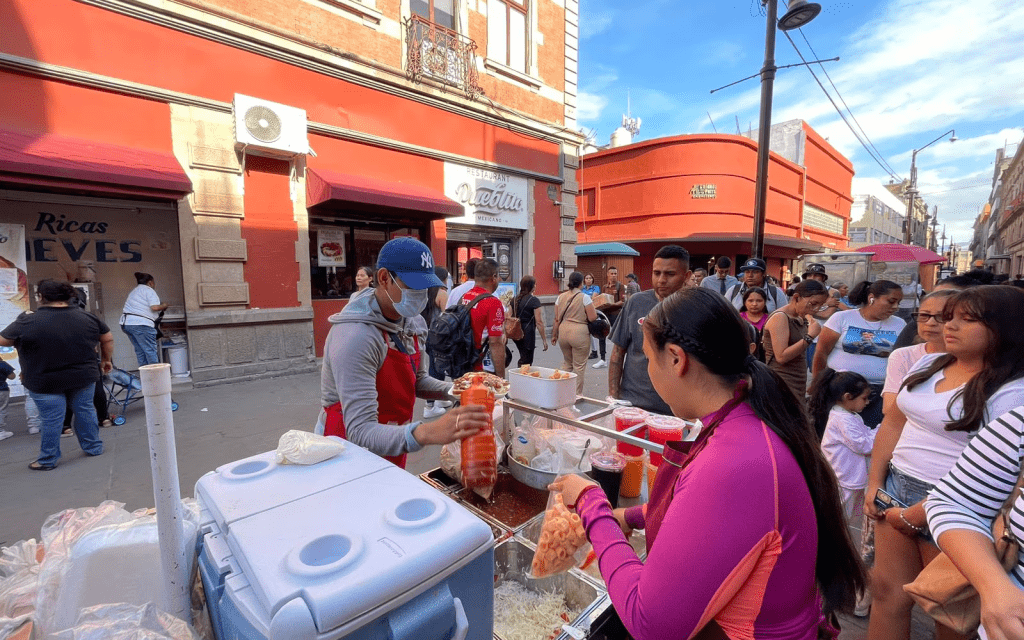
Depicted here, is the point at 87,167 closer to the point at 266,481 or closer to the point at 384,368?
the point at 384,368

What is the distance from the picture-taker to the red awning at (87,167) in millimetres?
5047

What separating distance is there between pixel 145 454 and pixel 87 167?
11.6ft

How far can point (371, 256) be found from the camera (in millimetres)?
9180

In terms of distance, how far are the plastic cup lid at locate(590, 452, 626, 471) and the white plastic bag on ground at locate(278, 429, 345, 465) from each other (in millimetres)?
1014

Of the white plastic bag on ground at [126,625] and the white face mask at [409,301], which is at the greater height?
the white face mask at [409,301]

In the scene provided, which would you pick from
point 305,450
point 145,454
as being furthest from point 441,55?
point 305,450

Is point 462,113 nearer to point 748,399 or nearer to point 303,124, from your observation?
point 303,124

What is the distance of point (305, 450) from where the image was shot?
1401 mm

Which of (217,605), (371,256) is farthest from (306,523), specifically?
(371,256)

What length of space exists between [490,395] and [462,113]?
29.6ft

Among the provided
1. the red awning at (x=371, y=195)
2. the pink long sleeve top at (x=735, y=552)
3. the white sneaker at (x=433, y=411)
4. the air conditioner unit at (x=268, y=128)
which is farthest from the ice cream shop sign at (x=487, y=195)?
the pink long sleeve top at (x=735, y=552)

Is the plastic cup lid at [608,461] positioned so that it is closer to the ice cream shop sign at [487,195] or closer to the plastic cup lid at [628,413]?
the plastic cup lid at [628,413]

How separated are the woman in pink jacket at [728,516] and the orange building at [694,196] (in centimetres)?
1718

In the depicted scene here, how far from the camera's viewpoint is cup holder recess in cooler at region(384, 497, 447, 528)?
106cm
